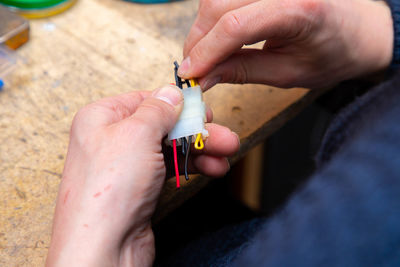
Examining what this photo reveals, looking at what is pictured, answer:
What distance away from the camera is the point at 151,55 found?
2.42 ft

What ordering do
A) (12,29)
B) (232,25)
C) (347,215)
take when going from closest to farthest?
(347,215), (232,25), (12,29)

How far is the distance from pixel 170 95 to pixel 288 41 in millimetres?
218

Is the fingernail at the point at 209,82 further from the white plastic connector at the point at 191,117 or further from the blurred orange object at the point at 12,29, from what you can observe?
the blurred orange object at the point at 12,29

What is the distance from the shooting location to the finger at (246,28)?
1.61 ft

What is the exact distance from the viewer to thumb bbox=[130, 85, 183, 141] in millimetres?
432

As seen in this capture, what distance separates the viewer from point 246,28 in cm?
49

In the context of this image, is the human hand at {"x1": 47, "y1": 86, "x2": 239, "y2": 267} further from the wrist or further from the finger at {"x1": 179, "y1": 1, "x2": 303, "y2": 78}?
the wrist

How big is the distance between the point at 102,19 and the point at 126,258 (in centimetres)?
61

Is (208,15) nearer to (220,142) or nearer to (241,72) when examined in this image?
(241,72)

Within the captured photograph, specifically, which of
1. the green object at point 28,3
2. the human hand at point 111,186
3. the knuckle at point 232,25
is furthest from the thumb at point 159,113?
the green object at point 28,3

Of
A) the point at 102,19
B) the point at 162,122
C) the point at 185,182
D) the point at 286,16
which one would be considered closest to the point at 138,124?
the point at 162,122

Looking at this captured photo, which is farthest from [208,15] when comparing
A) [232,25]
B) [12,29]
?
[12,29]

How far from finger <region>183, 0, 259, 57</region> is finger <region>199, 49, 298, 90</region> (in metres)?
0.06

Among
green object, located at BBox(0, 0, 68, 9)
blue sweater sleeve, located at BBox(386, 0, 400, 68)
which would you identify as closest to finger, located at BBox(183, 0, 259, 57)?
blue sweater sleeve, located at BBox(386, 0, 400, 68)
